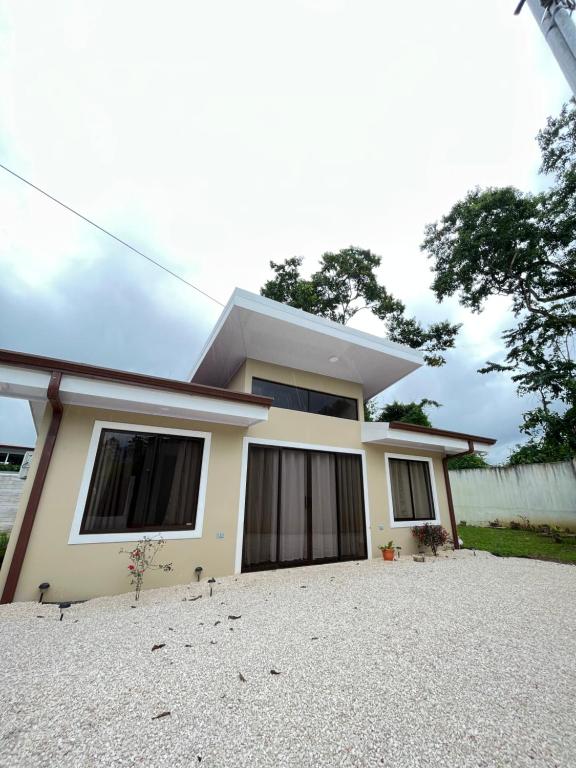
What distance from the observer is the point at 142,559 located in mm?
4613

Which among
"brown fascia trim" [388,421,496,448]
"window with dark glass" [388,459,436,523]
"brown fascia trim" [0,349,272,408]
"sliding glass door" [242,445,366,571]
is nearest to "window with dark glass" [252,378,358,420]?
"sliding glass door" [242,445,366,571]

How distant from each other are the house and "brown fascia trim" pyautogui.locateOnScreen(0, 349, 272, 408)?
0.7 inches

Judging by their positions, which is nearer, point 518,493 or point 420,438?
point 420,438

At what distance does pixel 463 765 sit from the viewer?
5.32ft

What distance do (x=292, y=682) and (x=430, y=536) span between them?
6.15 meters

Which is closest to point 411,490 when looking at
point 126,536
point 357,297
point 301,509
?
point 301,509

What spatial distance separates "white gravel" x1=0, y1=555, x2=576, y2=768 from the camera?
172 cm

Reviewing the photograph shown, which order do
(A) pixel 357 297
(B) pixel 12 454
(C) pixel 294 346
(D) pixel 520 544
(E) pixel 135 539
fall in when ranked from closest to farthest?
(E) pixel 135 539 → (C) pixel 294 346 → (D) pixel 520 544 → (A) pixel 357 297 → (B) pixel 12 454

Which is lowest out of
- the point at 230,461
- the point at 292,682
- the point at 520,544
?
the point at 292,682

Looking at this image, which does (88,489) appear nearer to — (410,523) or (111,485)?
(111,485)

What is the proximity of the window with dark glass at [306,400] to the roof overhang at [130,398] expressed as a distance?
5.27 feet

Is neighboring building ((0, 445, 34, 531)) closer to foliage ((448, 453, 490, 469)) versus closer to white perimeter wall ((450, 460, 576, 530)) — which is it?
white perimeter wall ((450, 460, 576, 530))

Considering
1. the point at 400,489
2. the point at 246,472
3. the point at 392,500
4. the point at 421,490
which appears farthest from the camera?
the point at 421,490

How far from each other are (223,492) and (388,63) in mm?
8874
